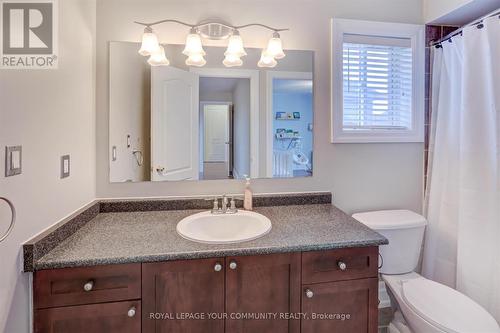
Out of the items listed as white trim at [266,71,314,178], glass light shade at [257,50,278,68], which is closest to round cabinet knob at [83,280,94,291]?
white trim at [266,71,314,178]

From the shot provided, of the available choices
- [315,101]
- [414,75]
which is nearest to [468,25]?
[414,75]

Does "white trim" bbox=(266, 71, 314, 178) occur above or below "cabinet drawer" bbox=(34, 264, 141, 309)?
above

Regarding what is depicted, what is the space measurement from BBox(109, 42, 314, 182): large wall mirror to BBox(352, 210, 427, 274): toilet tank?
553 mm

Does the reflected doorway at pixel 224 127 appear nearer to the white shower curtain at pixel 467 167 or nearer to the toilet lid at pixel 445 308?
the toilet lid at pixel 445 308

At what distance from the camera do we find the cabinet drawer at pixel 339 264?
1187mm

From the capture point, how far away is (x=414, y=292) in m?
1.46

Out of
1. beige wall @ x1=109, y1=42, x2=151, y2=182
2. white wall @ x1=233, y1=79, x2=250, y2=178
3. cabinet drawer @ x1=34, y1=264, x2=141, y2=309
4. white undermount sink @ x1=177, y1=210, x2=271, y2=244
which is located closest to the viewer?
cabinet drawer @ x1=34, y1=264, x2=141, y2=309

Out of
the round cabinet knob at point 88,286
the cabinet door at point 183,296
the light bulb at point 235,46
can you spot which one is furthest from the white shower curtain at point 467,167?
the round cabinet knob at point 88,286

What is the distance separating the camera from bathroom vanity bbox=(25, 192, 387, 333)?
1038mm

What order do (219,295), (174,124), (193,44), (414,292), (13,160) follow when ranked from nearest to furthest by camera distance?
(13,160)
(219,295)
(414,292)
(193,44)
(174,124)

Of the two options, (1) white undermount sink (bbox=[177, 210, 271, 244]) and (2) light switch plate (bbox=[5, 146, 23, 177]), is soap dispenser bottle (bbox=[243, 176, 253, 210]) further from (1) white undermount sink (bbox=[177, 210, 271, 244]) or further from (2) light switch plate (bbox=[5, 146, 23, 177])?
(2) light switch plate (bbox=[5, 146, 23, 177])

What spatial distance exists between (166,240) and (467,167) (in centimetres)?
168

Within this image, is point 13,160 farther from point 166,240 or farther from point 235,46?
point 235,46

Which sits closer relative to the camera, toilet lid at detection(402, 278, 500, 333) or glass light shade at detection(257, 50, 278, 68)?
toilet lid at detection(402, 278, 500, 333)
